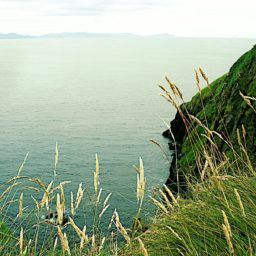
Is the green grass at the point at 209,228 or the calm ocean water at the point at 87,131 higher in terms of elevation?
the green grass at the point at 209,228

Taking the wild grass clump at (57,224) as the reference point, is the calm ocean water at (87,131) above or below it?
below

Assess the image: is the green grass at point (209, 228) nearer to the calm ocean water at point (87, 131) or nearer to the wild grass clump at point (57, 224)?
the wild grass clump at point (57, 224)

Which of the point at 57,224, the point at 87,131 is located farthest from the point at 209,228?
the point at 87,131

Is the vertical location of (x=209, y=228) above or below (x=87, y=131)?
above

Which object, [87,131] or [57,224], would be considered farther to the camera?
[87,131]

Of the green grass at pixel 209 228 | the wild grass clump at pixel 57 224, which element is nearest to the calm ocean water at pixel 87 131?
the wild grass clump at pixel 57 224

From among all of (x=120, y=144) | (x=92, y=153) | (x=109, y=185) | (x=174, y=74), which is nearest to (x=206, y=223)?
(x=109, y=185)

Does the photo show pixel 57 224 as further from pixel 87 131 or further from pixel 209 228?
pixel 87 131

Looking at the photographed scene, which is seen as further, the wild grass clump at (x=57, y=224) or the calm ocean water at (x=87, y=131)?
the calm ocean water at (x=87, y=131)

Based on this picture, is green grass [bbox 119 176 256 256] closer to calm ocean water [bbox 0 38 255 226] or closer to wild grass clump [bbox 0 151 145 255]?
wild grass clump [bbox 0 151 145 255]

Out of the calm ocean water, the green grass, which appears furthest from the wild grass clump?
the calm ocean water

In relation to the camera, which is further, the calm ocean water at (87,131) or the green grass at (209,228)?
the calm ocean water at (87,131)

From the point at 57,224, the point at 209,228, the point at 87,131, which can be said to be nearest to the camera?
the point at 209,228

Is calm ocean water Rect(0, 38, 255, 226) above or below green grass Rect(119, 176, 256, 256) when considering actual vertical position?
below
